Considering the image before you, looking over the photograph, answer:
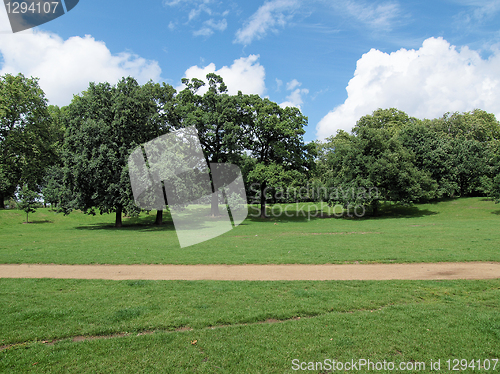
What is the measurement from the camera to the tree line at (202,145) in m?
26.8

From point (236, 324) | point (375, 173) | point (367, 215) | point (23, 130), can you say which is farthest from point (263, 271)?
point (23, 130)

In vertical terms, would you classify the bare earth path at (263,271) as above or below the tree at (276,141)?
below

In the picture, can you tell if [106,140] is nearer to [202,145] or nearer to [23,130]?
[202,145]

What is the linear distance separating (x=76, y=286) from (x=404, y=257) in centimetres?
1168

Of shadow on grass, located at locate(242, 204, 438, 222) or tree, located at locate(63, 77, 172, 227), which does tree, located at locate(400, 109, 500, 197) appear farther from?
tree, located at locate(63, 77, 172, 227)

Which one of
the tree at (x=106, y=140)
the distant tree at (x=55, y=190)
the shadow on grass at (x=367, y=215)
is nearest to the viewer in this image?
the tree at (x=106, y=140)

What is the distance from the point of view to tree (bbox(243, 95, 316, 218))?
35.1 m

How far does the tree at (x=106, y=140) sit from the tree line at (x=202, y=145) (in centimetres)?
9

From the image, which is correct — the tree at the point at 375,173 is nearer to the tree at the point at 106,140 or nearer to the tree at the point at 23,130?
the tree at the point at 106,140

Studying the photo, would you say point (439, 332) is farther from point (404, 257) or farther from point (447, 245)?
point (447, 245)

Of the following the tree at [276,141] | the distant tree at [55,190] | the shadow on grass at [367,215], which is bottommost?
the shadow on grass at [367,215]

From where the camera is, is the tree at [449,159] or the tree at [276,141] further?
the tree at [449,159]

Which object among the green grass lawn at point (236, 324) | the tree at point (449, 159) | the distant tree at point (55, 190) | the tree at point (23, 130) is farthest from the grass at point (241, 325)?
the tree at point (449, 159)

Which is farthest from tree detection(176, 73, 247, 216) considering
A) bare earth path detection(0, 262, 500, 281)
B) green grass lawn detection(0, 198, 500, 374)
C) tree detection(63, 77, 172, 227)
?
green grass lawn detection(0, 198, 500, 374)
